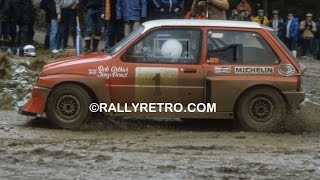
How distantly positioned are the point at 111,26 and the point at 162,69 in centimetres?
535

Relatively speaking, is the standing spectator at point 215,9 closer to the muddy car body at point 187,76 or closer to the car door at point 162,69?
the muddy car body at point 187,76

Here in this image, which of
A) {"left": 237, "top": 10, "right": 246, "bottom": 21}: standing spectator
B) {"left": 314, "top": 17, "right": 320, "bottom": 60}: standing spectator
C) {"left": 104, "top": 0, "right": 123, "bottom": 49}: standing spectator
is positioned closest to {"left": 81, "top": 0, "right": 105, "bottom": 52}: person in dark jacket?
{"left": 104, "top": 0, "right": 123, "bottom": 49}: standing spectator

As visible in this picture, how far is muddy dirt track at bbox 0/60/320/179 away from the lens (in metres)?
7.24

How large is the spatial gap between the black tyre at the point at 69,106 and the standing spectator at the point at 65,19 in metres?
5.75

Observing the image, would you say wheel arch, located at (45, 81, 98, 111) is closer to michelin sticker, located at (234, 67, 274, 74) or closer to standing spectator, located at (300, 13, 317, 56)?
michelin sticker, located at (234, 67, 274, 74)

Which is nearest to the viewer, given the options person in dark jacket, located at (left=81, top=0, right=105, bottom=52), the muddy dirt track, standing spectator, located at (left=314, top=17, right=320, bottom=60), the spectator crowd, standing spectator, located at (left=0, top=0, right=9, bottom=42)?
the muddy dirt track

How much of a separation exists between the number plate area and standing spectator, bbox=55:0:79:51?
594 cm

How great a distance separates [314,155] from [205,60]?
2.51 m

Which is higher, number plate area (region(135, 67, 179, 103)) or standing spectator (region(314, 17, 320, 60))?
standing spectator (region(314, 17, 320, 60))

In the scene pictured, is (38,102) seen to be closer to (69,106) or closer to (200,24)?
(69,106)

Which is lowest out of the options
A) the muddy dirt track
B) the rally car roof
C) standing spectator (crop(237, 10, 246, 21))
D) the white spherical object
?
the muddy dirt track

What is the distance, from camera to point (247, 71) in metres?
10.0

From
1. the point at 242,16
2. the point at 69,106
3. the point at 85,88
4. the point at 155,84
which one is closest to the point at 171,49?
the point at 155,84

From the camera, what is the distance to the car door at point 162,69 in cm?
987
